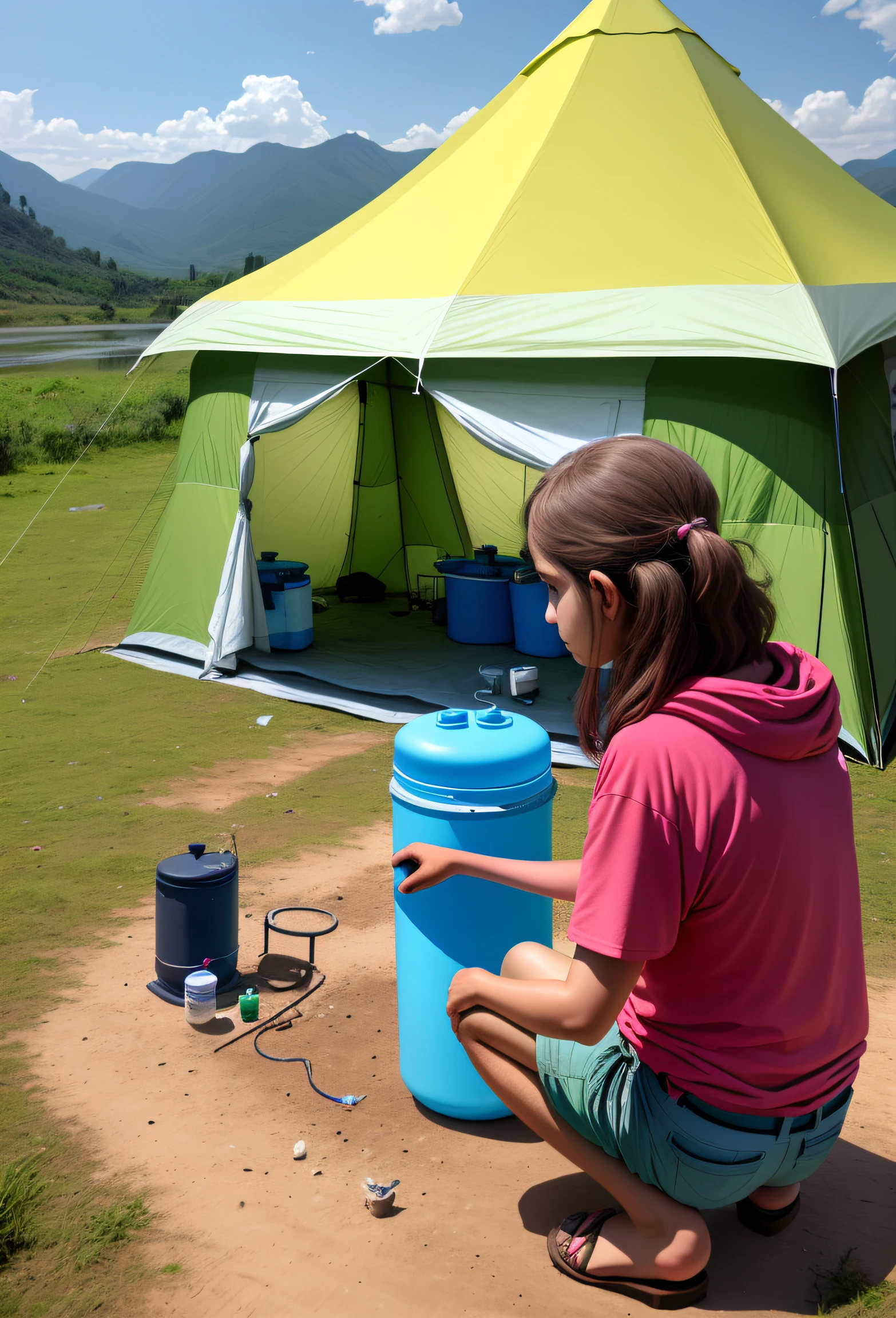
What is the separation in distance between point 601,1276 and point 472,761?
1.13 metres

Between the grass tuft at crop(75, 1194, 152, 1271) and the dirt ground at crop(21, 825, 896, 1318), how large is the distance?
6 centimetres

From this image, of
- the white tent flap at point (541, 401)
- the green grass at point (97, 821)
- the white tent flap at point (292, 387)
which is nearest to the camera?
the green grass at point (97, 821)

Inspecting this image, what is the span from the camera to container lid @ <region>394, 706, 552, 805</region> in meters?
2.51

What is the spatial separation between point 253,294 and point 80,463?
12.1 meters

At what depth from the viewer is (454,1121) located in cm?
280

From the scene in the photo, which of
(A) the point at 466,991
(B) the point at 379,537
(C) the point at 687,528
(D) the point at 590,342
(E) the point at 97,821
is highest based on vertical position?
(D) the point at 590,342

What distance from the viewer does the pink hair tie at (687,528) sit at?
64.2 inches

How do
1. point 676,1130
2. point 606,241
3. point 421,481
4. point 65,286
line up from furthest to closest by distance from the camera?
point 65,286 → point 421,481 → point 606,241 → point 676,1130

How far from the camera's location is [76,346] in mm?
60625

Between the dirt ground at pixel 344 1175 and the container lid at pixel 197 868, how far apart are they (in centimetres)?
47

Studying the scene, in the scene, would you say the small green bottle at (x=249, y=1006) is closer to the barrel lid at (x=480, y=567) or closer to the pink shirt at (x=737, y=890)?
the pink shirt at (x=737, y=890)

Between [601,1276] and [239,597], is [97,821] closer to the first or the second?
[239,597]

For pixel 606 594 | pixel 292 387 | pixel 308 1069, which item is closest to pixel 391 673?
pixel 292 387

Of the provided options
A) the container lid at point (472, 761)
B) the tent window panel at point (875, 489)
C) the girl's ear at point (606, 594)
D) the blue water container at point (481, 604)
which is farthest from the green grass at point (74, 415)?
the girl's ear at point (606, 594)
